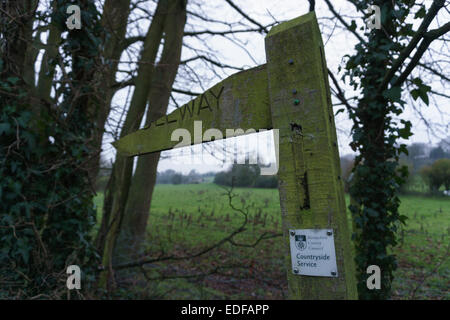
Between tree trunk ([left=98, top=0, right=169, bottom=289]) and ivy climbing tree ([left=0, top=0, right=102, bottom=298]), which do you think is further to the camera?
tree trunk ([left=98, top=0, right=169, bottom=289])

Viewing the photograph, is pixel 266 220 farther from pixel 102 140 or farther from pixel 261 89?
pixel 261 89

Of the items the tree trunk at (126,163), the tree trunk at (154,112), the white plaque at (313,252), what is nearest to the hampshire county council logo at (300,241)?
the white plaque at (313,252)

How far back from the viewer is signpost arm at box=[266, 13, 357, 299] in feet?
3.13

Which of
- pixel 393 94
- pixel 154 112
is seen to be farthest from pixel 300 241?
pixel 154 112

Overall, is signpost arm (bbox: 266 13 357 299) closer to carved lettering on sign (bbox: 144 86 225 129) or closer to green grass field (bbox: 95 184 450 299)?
carved lettering on sign (bbox: 144 86 225 129)

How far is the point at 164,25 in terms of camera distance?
5344mm

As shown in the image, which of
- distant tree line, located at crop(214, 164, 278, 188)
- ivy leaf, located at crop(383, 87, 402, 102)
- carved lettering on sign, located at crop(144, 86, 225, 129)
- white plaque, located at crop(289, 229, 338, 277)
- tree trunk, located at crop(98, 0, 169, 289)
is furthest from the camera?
tree trunk, located at crop(98, 0, 169, 289)

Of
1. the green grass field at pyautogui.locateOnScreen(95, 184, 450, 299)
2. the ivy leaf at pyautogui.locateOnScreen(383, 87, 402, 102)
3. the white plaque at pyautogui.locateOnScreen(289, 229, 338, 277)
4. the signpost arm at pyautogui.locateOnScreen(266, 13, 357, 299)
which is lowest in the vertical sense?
the green grass field at pyautogui.locateOnScreen(95, 184, 450, 299)

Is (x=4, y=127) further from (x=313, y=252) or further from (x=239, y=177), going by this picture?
(x=313, y=252)

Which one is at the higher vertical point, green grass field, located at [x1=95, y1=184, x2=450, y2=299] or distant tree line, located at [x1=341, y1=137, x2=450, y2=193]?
distant tree line, located at [x1=341, y1=137, x2=450, y2=193]

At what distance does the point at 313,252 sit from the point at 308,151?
316mm

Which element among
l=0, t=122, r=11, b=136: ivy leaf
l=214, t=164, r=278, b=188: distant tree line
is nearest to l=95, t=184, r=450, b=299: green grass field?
l=214, t=164, r=278, b=188: distant tree line

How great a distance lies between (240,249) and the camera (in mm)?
5934

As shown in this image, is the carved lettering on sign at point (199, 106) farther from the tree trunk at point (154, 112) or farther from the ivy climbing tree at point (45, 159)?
the tree trunk at point (154, 112)
